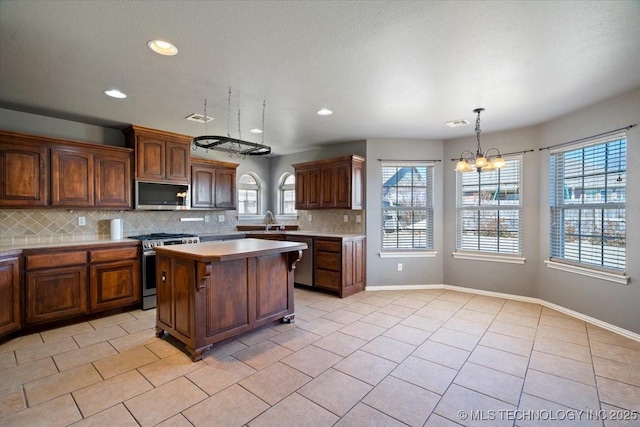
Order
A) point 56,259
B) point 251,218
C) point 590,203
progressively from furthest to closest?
point 251,218, point 590,203, point 56,259

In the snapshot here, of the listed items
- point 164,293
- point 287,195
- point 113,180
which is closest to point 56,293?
point 164,293

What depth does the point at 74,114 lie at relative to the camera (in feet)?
12.5

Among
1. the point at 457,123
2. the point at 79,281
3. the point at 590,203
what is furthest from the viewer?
the point at 457,123

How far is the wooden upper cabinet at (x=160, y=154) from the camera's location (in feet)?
14.0

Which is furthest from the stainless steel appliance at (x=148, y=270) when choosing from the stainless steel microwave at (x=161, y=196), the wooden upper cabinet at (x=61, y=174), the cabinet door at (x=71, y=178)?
the cabinet door at (x=71, y=178)

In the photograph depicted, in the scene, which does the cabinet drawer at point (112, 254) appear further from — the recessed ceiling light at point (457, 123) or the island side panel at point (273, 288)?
the recessed ceiling light at point (457, 123)

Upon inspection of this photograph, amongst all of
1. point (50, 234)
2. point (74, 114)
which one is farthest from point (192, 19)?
point (50, 234)

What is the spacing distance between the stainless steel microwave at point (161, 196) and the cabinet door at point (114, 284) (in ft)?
2.87

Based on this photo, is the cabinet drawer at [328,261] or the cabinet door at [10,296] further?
the cabinet drawer at [328,261]

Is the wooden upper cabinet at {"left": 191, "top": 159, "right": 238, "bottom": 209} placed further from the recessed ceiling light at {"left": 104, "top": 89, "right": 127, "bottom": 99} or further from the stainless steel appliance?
the recessed ceiling light at {"left": 104, "top": 89, "right": 127, "bottom": 99}

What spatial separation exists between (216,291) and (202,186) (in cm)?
279

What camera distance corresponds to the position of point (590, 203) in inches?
144

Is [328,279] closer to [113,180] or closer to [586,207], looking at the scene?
[113,180]

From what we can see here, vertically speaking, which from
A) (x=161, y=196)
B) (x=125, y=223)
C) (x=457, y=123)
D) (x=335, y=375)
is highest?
(x=457, y=123)
